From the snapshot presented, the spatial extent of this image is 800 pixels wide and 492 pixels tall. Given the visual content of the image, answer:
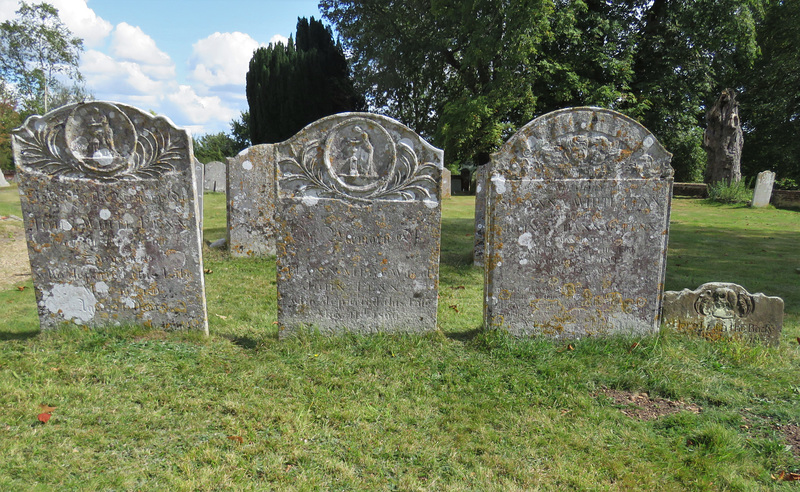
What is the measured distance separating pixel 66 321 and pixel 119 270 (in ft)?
2.49

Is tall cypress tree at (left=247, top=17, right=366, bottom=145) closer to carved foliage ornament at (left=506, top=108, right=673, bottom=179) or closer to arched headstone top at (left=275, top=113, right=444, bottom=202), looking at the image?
arched headstone top at (left=275, top=113, right=444, bottom=202)

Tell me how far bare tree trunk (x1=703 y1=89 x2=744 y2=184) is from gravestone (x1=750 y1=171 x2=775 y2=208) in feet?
7.07

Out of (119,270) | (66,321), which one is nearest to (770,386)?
(119,270)

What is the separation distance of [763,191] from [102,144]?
2069 cm

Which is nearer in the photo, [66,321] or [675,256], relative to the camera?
[66,321]

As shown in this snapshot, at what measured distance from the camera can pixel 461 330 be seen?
528 centimetres

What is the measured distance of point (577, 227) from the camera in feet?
15.1

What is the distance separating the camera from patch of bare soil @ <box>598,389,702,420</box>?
3.66 metres

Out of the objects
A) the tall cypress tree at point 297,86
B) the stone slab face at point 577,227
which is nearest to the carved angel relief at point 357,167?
the stone slab face at point 577,227

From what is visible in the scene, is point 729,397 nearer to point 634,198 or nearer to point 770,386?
point 770,386

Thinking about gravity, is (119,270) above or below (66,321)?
above

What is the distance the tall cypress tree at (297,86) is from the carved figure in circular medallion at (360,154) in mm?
25268

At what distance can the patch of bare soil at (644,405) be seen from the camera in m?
3.66

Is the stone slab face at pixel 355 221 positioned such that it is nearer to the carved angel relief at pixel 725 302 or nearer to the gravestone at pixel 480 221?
the carved angel relief at pixel 725 302
